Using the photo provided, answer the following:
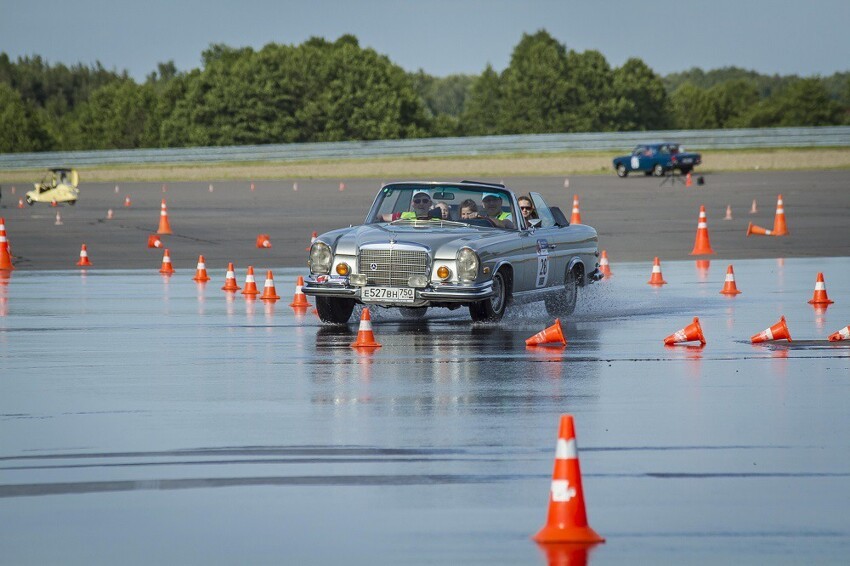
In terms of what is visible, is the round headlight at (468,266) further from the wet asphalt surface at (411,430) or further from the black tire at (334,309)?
the black tire at (334,309)

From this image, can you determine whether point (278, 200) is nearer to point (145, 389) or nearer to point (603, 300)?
point (603, 300)

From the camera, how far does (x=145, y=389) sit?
37.9 ft

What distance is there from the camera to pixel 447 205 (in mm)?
17125

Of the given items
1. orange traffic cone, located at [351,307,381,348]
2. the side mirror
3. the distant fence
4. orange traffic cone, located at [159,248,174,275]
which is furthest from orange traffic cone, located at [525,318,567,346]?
the distant fence

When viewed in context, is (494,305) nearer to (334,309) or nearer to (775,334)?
(334,309)

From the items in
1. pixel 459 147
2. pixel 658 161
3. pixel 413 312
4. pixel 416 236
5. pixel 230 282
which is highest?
pixel 459 147

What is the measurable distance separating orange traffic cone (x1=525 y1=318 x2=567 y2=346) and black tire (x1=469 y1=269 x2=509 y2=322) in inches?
58.8

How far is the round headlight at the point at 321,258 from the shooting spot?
52.9 ft

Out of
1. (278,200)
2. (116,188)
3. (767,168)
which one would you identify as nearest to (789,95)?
(767,168)

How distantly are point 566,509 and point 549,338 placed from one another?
7.82 metres

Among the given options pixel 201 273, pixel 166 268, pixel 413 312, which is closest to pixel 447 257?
pixel 413 312

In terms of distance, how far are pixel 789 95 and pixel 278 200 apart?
7917 cm

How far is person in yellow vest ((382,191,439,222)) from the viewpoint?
1702 centimetres

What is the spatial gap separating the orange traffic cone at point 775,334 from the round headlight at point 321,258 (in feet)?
14.6
